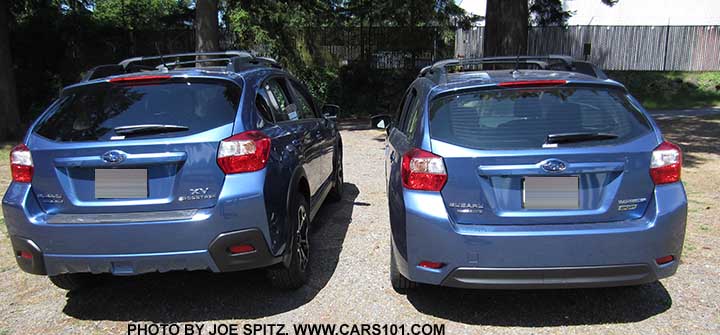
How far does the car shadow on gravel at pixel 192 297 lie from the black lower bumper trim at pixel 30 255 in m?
0.50

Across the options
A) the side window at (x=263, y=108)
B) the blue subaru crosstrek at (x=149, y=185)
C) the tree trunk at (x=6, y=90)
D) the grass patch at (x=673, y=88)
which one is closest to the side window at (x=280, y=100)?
the side window at (x=263, y=108)

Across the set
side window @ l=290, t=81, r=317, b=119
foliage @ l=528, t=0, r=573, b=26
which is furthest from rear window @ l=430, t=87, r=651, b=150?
foliage @ l=528, t=0, r=573, b=26

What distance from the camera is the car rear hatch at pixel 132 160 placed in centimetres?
316

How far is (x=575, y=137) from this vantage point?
121 inches

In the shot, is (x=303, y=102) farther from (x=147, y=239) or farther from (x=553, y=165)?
(x=553, y=165)

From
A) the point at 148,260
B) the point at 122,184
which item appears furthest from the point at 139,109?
the point at 148,260

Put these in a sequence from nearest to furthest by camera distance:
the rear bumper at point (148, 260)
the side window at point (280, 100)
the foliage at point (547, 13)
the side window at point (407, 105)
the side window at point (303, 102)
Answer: the rear bumper at point (148, 260)
the side window at point (280, 100)
the side window at point (407, 105)
the side window at point (303, 102)
the foliage at point (547, 13)

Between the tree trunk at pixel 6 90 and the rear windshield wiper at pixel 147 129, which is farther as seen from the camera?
the tree trunk at pixel 6 90

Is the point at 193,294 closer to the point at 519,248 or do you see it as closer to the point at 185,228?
the point at 185,228

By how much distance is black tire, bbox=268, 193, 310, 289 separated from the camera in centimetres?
368

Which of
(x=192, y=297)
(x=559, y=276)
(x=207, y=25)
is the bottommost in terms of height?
(x=192, y=297)

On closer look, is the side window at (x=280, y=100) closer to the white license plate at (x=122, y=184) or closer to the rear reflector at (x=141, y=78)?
the rear reflector at (x=141, y=78)

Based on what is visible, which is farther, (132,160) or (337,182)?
(337,182)

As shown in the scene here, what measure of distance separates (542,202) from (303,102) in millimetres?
Result: 2999
